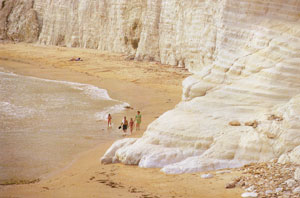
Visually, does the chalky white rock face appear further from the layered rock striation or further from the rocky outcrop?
the rocky outcrop

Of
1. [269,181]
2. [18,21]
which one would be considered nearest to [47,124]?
[269,181]

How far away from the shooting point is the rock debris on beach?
6.63 metres

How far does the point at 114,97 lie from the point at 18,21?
28131mm

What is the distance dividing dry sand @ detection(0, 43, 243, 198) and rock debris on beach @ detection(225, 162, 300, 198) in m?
0.21

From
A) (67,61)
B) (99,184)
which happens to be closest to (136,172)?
(99,184)

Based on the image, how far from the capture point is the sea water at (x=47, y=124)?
1120cm

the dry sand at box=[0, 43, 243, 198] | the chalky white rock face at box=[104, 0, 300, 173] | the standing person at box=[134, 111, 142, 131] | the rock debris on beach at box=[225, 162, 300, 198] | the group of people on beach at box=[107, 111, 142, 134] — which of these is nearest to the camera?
the rock debris on beach at box=[225, 162, 300, 198]

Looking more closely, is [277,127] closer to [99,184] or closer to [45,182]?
[99,184]

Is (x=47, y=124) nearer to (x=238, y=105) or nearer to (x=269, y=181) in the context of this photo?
(x=238, y=105)

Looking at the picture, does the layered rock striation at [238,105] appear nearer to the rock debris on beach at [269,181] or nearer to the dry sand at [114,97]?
the rock debris on beach at [269,181]

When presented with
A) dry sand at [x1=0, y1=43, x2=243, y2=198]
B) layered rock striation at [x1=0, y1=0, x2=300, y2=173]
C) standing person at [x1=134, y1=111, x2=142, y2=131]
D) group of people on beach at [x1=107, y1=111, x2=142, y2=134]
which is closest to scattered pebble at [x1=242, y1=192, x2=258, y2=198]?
dry sand at [x1=0, y1=43, x2=243, y2=198]

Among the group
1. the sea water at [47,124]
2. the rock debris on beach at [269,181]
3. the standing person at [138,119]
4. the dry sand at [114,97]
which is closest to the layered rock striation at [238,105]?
the rock debris on beach at [269,181]

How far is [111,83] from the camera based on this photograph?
24.1m

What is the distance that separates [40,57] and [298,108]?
28188mm
